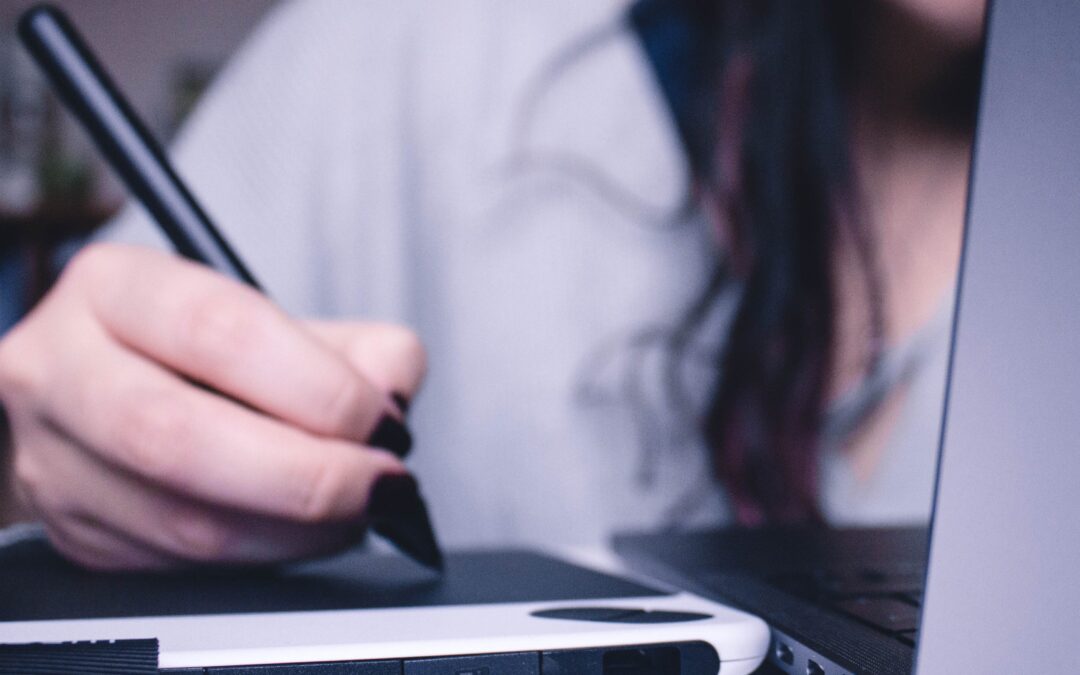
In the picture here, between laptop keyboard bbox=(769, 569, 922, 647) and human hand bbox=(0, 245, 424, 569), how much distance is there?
0.50 feet

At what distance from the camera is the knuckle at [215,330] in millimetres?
292

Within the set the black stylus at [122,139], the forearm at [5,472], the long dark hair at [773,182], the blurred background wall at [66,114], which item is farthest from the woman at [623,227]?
the blurred background wall at [66,114]

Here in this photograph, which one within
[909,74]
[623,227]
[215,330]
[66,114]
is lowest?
[215,330]

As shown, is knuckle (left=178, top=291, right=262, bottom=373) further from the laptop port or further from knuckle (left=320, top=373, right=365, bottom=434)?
the laptop port

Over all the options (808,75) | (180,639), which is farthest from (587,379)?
(180,639)

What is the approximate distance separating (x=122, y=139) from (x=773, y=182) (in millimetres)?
552

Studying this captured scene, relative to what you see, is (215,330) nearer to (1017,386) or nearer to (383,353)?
(383,353)

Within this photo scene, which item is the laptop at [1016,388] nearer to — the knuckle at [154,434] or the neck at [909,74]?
the knuckle at [154,434]

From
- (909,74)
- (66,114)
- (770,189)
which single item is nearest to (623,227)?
(770,189)

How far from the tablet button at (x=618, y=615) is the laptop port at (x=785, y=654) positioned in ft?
0.06

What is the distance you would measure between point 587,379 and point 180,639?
0.57 metres

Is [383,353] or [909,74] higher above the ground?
[909,74]

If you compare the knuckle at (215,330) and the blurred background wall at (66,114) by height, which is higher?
the blurred background wall at (66,114)

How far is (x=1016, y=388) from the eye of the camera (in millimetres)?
149
